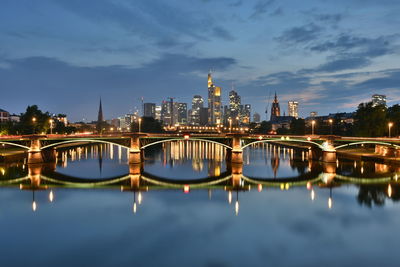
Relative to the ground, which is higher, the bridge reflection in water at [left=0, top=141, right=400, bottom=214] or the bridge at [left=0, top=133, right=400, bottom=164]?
the bridge at [left=0, top=133, right=400, bottom=164]

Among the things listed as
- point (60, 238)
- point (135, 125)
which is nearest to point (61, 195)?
point (60, 238)

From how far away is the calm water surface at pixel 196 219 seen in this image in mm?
25000

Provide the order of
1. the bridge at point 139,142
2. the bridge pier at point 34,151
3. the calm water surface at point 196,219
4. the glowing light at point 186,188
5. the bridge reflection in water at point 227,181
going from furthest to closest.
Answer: the bridge at point 139,142
the bridge pier at point 34,151
the glowing light at point 186,188
the bridge reflection in water at point 227,181
the calm water surface at point 196,219

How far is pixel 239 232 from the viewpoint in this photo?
3023 centimetres

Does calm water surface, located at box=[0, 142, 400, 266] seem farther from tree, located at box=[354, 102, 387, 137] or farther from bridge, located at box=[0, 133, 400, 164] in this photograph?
tree, located at box=[354, 102, 387, 137]

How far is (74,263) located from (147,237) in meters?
6.80

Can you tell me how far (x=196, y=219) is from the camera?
34469 mm

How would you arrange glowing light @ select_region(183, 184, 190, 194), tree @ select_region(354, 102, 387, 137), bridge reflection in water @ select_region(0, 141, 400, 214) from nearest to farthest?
bridge reflection in water @ select_region(0, 141, 400, 214), glowing light @ select_region(183, 184, 190, 194), tree @ select_region(354, 102, 387, 137)

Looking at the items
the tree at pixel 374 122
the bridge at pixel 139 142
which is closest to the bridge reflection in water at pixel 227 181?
the bridge at pixel 139 142

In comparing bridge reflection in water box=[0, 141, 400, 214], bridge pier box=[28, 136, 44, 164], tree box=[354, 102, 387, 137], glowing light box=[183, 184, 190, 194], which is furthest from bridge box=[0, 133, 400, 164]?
glowing light box=[183, 184, 190, 194]

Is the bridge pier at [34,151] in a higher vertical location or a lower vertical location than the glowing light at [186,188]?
higher

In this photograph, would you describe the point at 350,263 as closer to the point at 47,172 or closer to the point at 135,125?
the point at 47,172

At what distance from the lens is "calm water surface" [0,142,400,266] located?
2500 cm

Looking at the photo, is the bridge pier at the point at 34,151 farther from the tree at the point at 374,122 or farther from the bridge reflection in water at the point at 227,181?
the tree at the point at 374,122
